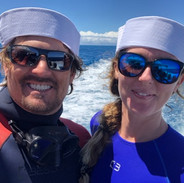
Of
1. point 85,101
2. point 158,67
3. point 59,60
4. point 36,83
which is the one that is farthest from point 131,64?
point 85,101

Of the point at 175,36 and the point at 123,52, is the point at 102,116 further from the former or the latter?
the point at 175,36

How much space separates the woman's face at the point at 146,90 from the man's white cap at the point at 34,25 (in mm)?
474

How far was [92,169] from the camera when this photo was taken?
5.16 ft

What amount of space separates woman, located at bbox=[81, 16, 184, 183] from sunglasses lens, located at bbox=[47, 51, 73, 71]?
0.36 metres

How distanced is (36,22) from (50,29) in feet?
0.33

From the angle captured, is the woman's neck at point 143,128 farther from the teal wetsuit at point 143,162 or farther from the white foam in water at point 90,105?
the white foam in water at point 90,105

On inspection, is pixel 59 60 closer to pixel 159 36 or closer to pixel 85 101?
pixel 159 36

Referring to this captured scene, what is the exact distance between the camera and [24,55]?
1378 millimetres

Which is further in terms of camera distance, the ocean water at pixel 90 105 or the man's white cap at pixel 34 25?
the ocean water at pixel 90 105

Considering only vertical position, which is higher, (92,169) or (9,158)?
(9,158)

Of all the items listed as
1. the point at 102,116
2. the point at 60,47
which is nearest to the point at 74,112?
the point at 102,116

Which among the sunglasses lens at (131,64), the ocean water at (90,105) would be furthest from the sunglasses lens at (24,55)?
the ocean water at (90,105)

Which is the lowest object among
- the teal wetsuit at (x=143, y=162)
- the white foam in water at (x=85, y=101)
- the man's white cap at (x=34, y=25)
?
the white foam in water at (x=85, y=101)

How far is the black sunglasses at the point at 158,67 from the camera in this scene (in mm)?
1364
